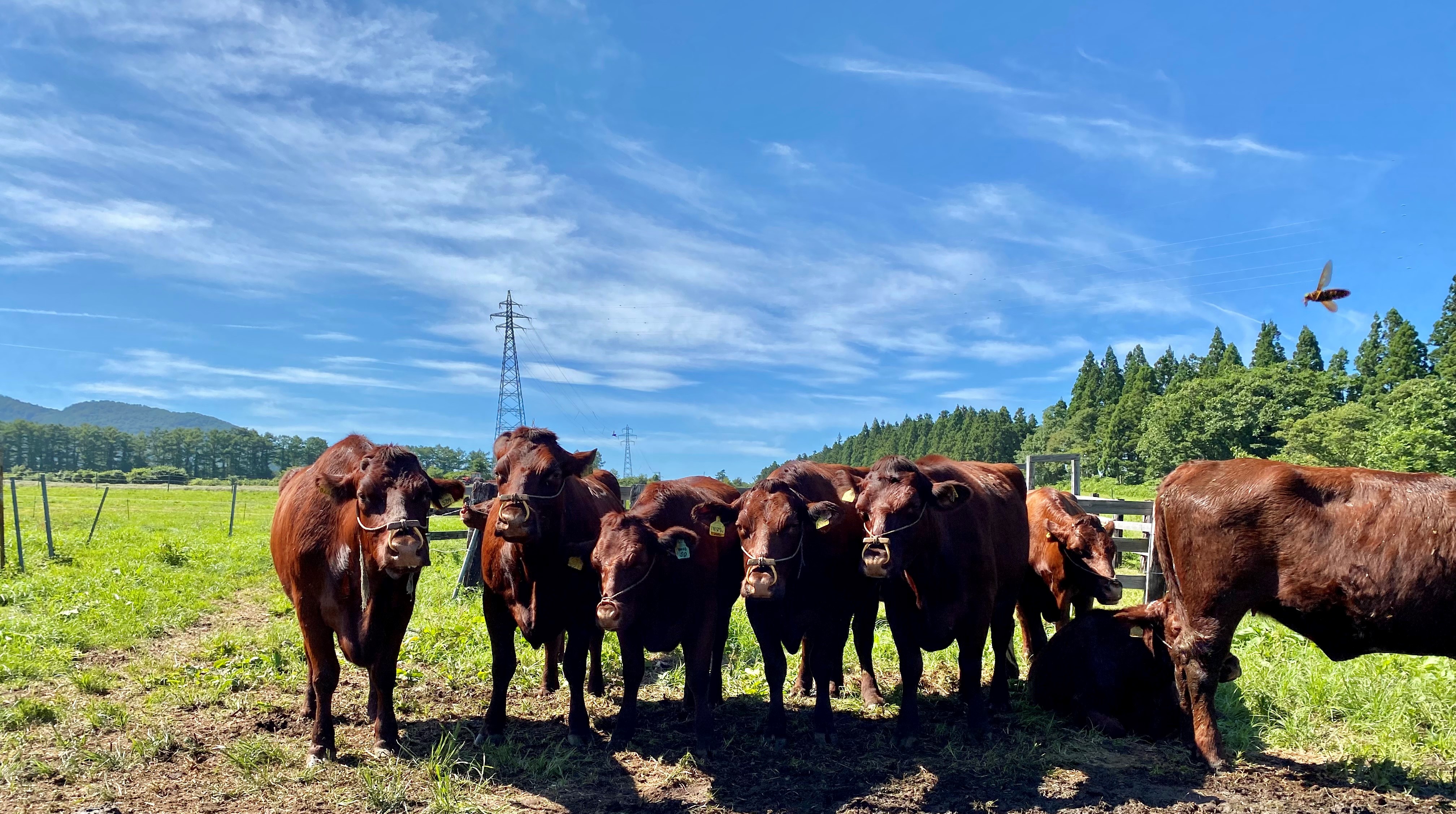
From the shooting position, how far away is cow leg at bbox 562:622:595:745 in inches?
251

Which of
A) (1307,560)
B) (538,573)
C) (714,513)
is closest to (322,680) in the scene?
(538,573)

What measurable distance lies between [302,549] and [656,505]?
2.72 metres

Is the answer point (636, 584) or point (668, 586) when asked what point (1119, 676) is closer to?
point (668, 586)

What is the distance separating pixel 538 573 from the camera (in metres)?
6.62

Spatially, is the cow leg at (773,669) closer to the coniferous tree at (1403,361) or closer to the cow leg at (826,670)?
the cow leg at (826,670)

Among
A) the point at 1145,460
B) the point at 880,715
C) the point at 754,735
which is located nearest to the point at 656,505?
the point at 754,735

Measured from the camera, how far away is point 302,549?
19.9ft

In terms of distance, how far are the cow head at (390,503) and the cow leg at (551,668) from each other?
2261mm

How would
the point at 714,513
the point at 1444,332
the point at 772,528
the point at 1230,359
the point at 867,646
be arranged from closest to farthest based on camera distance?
1. the point at 772,528
2. the point at 714,513
3. the point at 867,646
4. the point at 1444,332
5. the point at 1230,359

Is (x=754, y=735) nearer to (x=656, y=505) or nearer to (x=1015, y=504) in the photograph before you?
(x=656, y=505)

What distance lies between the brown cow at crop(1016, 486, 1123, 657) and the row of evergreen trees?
38.5m

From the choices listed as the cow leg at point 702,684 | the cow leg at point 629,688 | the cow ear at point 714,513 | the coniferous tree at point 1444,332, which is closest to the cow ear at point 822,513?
the cow ear at point 714,513

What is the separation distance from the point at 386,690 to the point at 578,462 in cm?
225

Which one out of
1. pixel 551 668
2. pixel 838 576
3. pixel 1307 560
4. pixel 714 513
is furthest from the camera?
pixel 551 668
